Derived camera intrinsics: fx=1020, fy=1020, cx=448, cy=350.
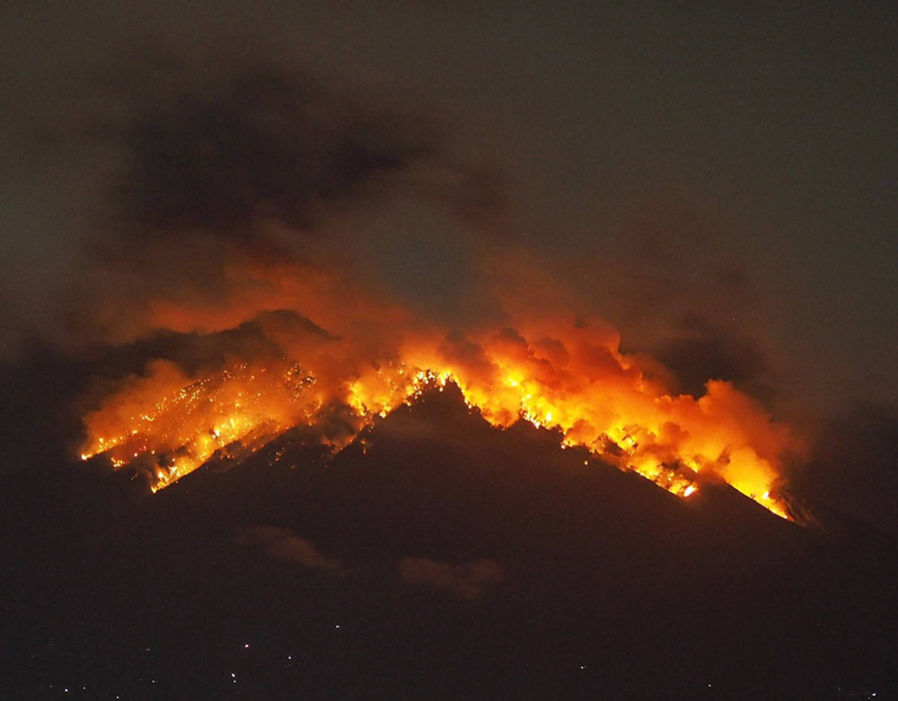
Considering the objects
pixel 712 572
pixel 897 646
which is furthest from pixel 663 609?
pixel 897 646

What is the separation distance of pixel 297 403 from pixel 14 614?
29.3 metres

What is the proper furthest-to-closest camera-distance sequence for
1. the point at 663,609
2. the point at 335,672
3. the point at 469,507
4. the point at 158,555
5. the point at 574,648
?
the point at 469,507 → the point at 158,555 → the point at 663,609 → the point at 574,648 → the point at 335,672

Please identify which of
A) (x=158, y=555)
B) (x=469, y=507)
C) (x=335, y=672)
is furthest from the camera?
(x=469, y=507)

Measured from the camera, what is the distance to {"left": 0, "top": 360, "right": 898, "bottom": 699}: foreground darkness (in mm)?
60000

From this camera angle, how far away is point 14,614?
66.1 metres

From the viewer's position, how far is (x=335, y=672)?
5897 centimetres

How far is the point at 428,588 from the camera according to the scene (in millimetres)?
67062

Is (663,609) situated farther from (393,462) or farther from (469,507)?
(393,462)

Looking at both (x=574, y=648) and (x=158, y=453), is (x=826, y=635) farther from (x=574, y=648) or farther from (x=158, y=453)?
(x=158, y=453)

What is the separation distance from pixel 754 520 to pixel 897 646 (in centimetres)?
1218

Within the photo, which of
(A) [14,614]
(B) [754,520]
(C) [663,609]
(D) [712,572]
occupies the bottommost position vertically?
(A) [14,614]

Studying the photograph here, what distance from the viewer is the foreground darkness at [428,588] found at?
6000 centimetres

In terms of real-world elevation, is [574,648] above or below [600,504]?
below

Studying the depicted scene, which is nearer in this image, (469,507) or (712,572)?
(712,572)
